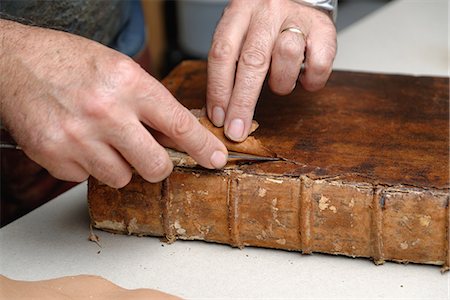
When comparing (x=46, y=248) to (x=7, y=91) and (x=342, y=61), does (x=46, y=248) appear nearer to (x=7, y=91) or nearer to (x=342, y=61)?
(x=7, y=91)

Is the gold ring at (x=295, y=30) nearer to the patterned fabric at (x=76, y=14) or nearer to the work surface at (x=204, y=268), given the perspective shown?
the work surface at (x=204, y=268)

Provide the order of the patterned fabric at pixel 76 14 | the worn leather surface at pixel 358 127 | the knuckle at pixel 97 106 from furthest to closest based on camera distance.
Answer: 1. the patterned fabric at pixel 76 14
2. the worn leather surface at pixel 358 127
3. the knuckle at pixel 97 106

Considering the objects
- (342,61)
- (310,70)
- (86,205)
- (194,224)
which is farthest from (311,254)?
(342,61)

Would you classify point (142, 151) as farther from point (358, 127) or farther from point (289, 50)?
point (358, 127)

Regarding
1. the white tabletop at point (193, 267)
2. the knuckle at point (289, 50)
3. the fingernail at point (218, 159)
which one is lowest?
the white tabletop at point (193, 267)

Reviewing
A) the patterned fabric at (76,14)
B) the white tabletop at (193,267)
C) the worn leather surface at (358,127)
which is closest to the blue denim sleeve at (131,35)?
the patterned fabric at (76,14)

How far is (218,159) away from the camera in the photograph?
3.18 feet

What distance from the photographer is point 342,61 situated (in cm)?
176

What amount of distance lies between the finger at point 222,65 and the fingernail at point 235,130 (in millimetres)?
23

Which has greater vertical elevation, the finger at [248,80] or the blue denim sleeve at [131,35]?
the finger at [248,80]

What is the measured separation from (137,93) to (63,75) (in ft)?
0.32

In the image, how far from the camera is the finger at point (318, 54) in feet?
3.50

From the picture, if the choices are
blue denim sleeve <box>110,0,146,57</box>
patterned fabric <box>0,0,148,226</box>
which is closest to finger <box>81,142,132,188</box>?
patterned fabric <box>0,0,148,226</box>

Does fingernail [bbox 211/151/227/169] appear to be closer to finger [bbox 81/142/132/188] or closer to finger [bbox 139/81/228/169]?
finger [bbox 139/81/228/169]
